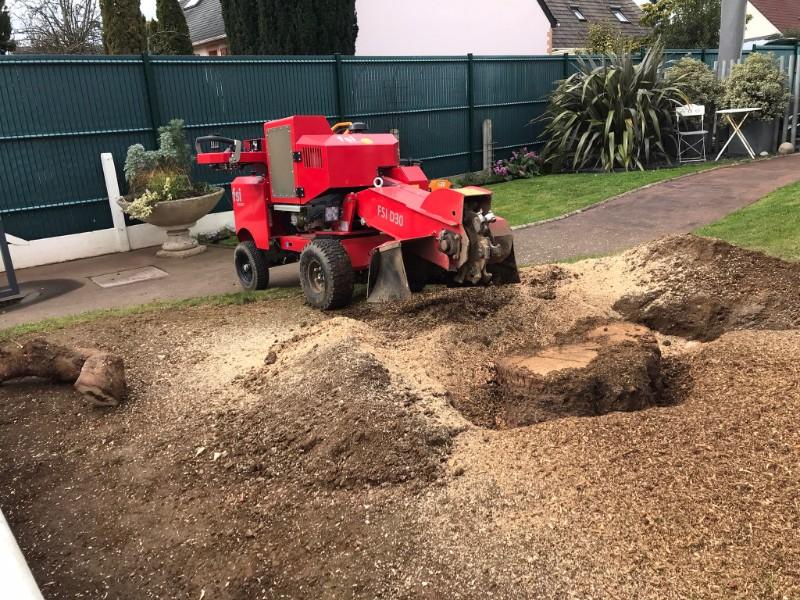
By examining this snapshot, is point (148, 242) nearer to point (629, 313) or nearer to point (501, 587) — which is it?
point (629, 313)

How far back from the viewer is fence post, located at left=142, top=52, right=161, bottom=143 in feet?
32.6

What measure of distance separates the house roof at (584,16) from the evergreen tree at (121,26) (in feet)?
50.8

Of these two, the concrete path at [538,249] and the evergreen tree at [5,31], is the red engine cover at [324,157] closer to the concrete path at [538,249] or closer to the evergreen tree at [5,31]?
the concrete path at [538,249]

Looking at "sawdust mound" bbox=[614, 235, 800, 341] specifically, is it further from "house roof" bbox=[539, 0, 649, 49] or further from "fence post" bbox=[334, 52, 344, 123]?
"house roof" bbox=[539, 0, 649, 49]

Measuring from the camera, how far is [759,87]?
45.1 feet

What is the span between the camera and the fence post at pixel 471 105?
14.0 m

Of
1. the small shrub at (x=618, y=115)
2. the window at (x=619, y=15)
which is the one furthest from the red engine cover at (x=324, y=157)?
the window at (x=619, y=15)

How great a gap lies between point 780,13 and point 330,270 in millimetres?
40068

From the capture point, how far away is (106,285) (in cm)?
813

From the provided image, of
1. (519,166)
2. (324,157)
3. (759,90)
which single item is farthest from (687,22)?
(324,157)

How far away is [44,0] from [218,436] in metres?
27.5

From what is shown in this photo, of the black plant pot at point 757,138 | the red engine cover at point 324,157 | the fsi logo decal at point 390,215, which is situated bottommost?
the black plant pot at point 757,138

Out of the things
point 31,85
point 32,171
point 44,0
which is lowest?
point 32,171

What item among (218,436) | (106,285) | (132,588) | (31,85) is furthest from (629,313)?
(31,85)
